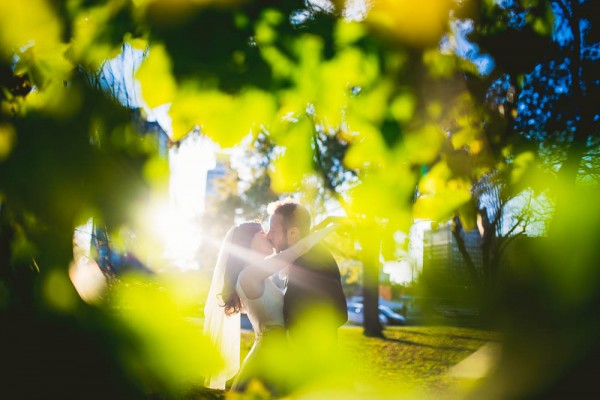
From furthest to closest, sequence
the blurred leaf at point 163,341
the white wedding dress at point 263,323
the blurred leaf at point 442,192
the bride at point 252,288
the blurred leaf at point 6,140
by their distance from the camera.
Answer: the white wedding dress at point 263,323 < the bride at point 252,288 < the blurred leaf at point 442,192 < the blurred leaf at point 6,140 < the blurred leaf at point 163,341

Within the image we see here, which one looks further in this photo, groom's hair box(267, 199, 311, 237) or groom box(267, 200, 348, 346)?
groom's hair box(267, 199, 311, 237)

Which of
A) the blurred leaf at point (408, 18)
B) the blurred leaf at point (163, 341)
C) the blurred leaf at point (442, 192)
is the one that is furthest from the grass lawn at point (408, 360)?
the blurred leaf at point (163, 341)

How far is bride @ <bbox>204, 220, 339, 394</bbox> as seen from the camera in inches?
111

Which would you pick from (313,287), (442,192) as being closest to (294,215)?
(313,287)

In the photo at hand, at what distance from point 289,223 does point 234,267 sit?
2.32 ft

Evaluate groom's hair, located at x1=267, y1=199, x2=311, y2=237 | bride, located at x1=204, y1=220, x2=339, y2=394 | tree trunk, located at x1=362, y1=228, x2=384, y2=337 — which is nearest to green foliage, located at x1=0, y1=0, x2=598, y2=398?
bride, located at x1=204, y1=220, x2=339, y2=394

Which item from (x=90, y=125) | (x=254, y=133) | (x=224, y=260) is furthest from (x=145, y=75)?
(x=224, y=260)

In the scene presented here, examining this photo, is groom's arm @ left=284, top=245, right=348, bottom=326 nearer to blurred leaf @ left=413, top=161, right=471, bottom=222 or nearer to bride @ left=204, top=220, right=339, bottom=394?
bride @ left=204, top=220, right=339, bottom=394

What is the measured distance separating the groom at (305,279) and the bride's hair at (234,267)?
0.26 m

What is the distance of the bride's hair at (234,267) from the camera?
135 inches

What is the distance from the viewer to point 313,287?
2.78 metres

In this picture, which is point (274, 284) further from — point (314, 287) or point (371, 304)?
point (371, 304)

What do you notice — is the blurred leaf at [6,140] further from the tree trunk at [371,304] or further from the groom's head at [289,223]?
the tree trunk at [371,304]

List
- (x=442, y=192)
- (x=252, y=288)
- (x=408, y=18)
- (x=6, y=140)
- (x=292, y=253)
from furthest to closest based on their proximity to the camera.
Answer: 1. (x=252, y=288)
2. (x=292, y=253)
3. (x=442, y=192)
4. (x=408, y=18)
5. (x=6, y=140)
